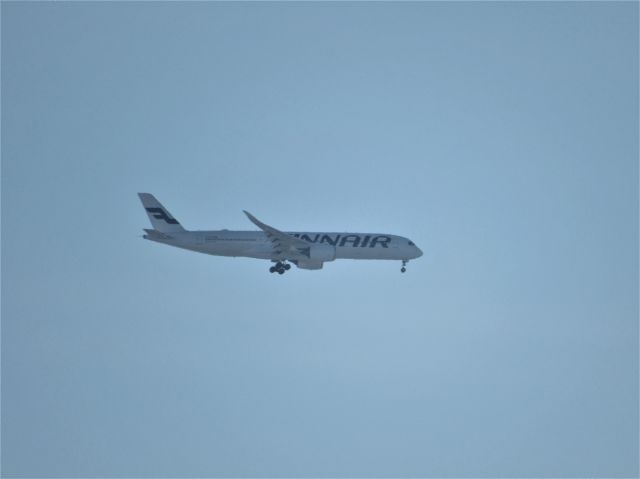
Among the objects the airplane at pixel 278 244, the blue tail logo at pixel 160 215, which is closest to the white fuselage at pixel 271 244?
the airplane at pixel 278 244

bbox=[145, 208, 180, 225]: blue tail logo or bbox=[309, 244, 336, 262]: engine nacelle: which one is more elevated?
bbox=[145, 208, 180, 225]: blue tail logo

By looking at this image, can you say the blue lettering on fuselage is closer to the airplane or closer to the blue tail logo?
the airplane

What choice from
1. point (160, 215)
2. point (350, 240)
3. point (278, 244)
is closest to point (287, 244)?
point (278, 244)

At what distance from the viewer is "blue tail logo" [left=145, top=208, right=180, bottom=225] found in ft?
276

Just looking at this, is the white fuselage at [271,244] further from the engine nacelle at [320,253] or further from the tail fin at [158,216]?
the tail fin at [158,216]

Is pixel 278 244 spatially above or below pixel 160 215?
below

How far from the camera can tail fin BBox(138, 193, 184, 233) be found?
8368cm

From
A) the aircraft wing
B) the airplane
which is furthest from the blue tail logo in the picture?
the aircraft wing

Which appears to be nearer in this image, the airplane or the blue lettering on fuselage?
the airplane

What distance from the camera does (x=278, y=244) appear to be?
81.8m

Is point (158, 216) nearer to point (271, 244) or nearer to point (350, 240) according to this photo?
point (271, 244)

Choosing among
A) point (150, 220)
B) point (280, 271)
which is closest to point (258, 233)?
point (280, 271)

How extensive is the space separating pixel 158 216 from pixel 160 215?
170 mm

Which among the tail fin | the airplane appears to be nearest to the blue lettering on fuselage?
the airplane
